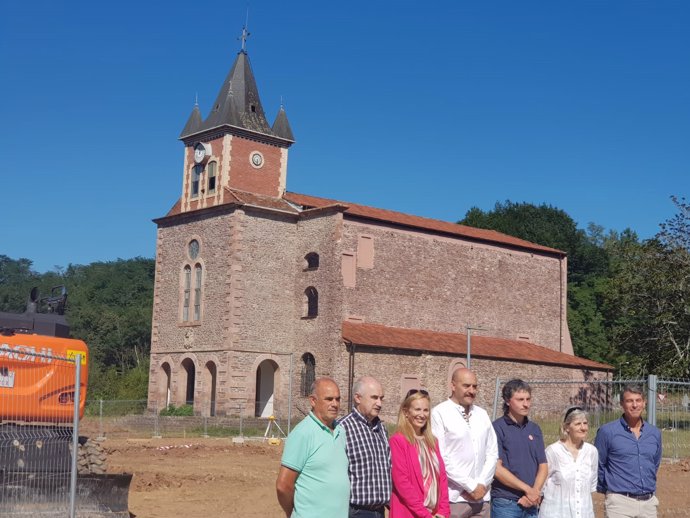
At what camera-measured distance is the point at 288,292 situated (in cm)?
4394

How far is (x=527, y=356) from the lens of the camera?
46.1 m

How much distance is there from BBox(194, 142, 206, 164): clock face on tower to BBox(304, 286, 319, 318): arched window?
828cm

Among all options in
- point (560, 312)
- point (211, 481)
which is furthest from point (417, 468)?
point (560, 312)

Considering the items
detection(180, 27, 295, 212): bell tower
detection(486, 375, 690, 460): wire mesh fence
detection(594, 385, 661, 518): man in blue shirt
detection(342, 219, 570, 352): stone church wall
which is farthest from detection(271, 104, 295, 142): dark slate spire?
detection(594, 385, 661, 518): man in blue shirt

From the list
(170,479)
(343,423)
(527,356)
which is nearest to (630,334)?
(527,356)

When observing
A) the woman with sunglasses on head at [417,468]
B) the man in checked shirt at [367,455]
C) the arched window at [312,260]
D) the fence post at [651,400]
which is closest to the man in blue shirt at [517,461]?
the woman with sunglasses on head at [417,468]

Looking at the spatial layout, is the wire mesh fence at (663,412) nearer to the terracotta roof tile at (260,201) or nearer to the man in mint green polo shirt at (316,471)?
the man in mint green polo shirt at (316,471)

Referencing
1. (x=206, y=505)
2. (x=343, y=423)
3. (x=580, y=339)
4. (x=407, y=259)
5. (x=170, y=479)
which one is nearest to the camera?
(x=343, y=423)

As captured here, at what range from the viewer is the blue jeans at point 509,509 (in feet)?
27.9

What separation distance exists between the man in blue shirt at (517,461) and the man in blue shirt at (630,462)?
855mm

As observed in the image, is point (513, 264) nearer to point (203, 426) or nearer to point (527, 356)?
point (527, 356)

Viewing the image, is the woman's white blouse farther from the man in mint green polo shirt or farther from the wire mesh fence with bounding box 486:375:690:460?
the wire mesh fence with bounding box 486:375:690:460

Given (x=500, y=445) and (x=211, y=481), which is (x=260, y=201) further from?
(x=500, y=445)

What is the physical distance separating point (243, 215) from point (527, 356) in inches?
618
